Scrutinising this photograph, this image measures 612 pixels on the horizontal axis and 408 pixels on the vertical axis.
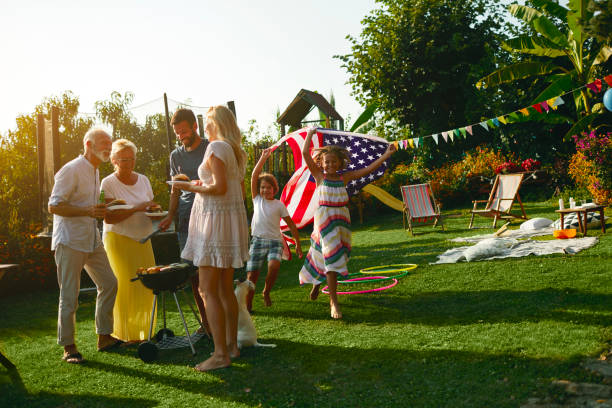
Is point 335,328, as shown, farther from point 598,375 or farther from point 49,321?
point 49,321

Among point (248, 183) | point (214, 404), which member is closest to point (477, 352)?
point (214, 404)

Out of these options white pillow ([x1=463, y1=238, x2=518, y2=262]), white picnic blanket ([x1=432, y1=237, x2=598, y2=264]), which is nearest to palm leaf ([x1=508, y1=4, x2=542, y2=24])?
white picnic blanket ([x1=432, y1=237, x2=598, y2=264])

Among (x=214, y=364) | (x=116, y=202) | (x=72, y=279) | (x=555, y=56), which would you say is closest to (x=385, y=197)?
(x=555, y=56)

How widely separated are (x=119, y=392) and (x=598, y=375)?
333 cm

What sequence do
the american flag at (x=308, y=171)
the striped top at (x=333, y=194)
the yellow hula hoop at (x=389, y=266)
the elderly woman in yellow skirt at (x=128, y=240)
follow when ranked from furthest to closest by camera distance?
the american flag at (x=308, y=171) < the yellow hula hoop at (x=389, y=266) < the striped top at (x=333, y=194) < the elderly woman in yellow skirt at (x=128, y=240)

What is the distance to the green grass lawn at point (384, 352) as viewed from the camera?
11.1 ft

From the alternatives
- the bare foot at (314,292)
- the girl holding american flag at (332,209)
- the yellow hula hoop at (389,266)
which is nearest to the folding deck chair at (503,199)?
the yellow hula hoop at (389,266)

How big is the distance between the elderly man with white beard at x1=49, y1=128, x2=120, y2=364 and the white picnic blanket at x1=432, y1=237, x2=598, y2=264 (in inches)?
211

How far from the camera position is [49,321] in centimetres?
684

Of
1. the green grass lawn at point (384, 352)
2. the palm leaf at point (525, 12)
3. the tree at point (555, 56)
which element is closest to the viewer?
the green grass lawn at point (384, 352)

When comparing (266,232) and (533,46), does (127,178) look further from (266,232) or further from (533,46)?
(533,46)

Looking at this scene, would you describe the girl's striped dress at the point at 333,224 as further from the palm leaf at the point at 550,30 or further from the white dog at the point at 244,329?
the palm leaf at the point at 550,30

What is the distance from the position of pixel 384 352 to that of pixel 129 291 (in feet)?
8.55

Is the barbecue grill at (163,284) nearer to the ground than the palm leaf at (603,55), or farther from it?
nearer to the ground
